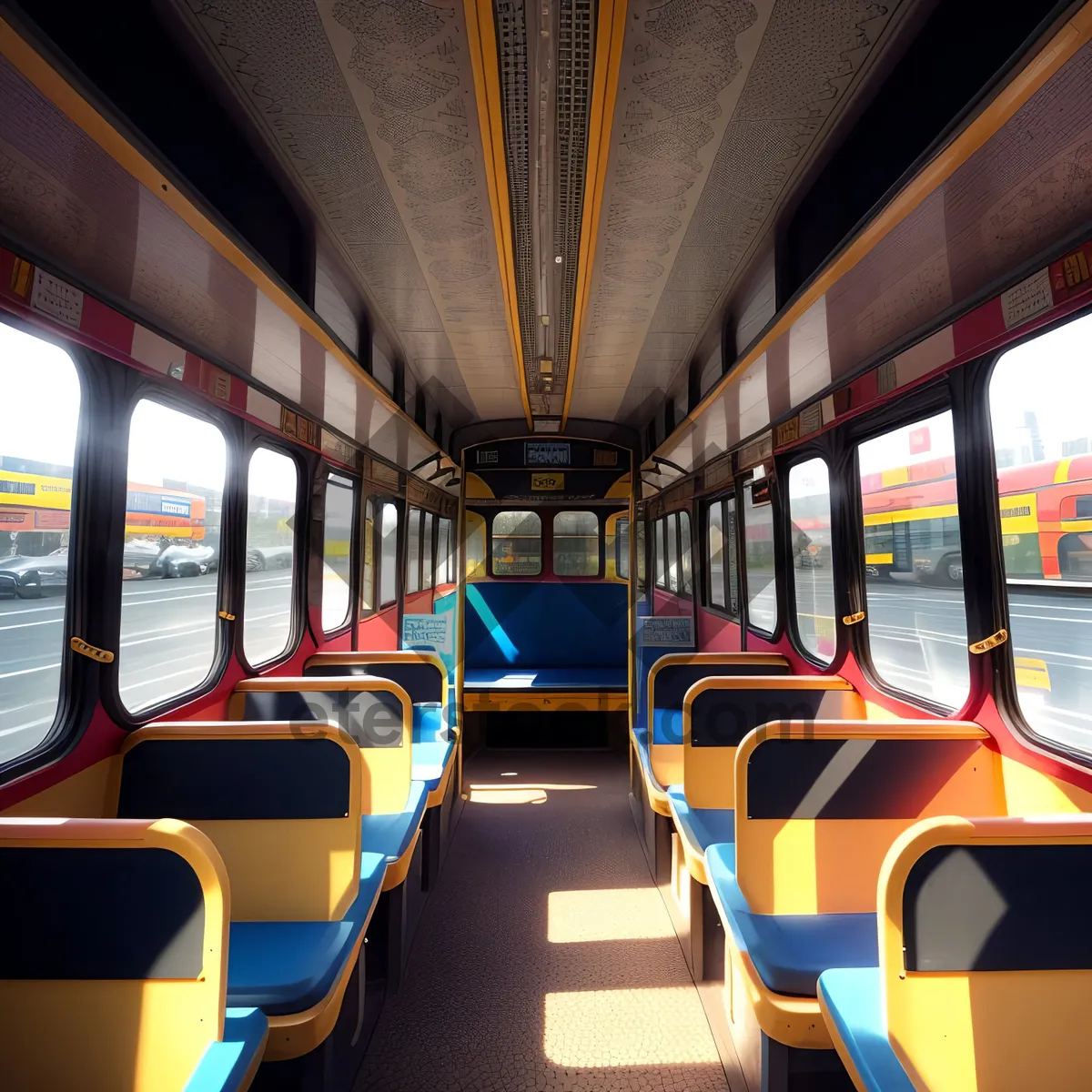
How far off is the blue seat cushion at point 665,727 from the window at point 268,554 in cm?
220

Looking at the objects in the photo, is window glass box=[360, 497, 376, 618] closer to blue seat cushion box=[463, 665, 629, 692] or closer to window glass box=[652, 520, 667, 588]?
blue seat cushion box=[463, 665, 629, 692]

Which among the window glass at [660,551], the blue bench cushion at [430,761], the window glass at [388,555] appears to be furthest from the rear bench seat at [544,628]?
the blue bench cushion at [430,761]

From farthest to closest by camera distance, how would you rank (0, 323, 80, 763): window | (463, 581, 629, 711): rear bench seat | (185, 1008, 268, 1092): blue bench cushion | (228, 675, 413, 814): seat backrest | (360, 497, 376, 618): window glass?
(463, 581, 629, 711): rear bench seat < (360, 497, 376, 618): window glass < (228, 675, 413, 814): seat backrest < (0, 323, 80, 763): window < (185, 1008, 268, 1092): blue bench cushion

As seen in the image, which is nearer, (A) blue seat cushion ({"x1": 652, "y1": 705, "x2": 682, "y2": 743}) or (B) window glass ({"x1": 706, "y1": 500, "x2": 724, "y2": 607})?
(A) blue seat cushion ({"x1": 652, "y1": 705, "x2": 682, "y2": 743})

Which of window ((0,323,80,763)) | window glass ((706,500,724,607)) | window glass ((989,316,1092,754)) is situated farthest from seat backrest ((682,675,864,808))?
window glass ((706,500,724,607))

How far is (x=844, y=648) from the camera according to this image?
10.3 feet

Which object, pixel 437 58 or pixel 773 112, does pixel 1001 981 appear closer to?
pixel 773 112

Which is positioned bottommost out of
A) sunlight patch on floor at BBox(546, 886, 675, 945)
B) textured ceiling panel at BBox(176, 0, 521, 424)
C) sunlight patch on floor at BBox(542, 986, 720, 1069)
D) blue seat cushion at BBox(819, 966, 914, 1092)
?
sunlight patch on floor at BBox(542, 986, 720, 1069)

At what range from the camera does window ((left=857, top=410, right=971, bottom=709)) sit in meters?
2.31

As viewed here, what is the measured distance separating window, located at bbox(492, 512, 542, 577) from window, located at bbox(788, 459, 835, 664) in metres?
2.83

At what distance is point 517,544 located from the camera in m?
6.11

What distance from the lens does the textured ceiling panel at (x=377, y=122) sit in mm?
1336

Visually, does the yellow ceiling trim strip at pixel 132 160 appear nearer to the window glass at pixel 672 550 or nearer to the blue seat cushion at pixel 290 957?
the blue seat cushion at pixel 290 957

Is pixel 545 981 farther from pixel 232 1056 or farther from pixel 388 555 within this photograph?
pixel 388 555
